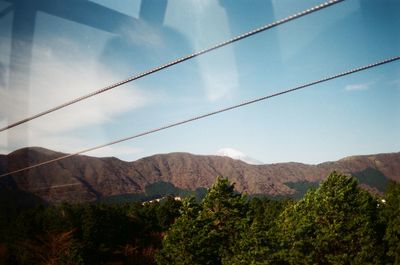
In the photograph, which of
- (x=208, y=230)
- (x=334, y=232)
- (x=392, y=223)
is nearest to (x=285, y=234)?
(x=334, y=232)

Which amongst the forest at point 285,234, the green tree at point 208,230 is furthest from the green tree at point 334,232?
the green tree at point 208,230

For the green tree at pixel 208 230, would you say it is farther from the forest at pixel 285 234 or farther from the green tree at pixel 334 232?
the green tree at pixel 334 232

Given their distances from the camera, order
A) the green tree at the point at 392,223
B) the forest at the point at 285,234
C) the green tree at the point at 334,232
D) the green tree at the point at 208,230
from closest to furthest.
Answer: the forest at the point at 285,234 → the green tree at the point at 208,230 → the green tree at the point at 334,232 → the green tree at the point at 392,223

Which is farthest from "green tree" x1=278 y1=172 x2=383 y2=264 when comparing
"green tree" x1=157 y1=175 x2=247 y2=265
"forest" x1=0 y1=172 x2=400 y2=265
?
"green tree" x1=157 y1=175 x2=247 y2=265

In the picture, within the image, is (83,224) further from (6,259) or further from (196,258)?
(196,258)

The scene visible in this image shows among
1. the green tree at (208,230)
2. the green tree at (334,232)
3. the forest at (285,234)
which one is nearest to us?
the forest at (285,234)

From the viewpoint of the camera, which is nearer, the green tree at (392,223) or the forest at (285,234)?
the forest at (285,234)

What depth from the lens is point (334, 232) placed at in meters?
34.4

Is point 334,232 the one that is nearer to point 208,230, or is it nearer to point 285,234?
point 285,234

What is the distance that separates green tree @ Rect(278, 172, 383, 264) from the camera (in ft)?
109

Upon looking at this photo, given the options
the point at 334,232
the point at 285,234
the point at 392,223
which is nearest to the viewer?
the point at 334,232

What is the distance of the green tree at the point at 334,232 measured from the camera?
109ft

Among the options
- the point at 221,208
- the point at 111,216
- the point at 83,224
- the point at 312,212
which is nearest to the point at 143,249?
the point at 111,216

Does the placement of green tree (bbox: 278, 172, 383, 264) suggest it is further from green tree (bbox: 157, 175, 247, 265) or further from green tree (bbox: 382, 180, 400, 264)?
green tree (bbox: 157, 175, 247, 265)
